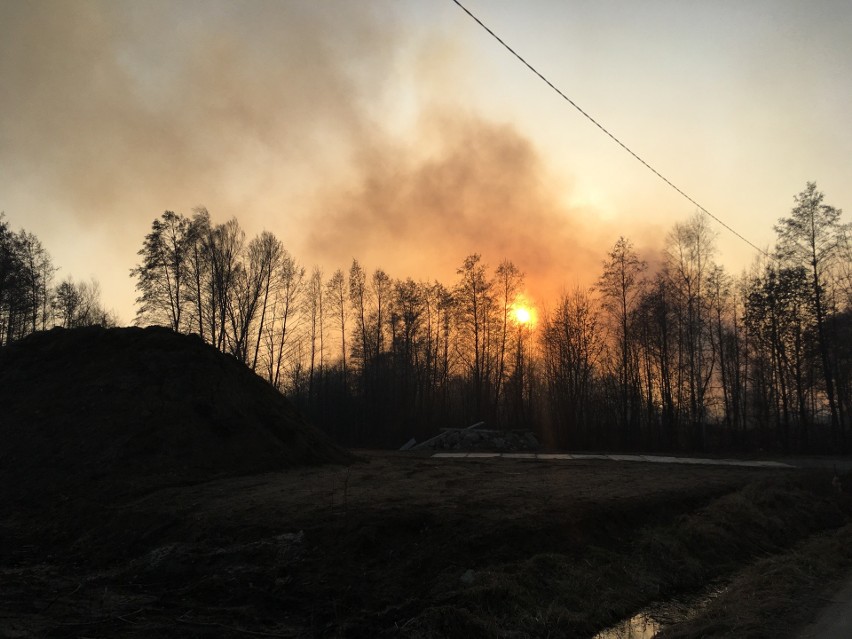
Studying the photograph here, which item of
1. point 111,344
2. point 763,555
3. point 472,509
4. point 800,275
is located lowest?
point 763,555

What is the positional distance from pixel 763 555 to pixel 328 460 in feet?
43.7

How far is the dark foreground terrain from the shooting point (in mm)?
6094

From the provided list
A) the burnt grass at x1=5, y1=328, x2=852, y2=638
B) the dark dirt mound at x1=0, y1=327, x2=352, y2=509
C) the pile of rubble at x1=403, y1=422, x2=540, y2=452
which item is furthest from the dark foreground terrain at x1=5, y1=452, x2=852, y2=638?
the pile of rubble at x1=403, y1=422, x2=540, y2=452

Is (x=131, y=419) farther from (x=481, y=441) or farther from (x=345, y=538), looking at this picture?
(x=481, y=441)

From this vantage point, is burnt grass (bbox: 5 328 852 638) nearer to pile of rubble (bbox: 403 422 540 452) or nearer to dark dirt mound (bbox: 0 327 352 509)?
dark dirt mound (bbox: 0 327 352 509)

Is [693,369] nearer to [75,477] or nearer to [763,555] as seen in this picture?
[763,555]

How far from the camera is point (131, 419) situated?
1627 cm

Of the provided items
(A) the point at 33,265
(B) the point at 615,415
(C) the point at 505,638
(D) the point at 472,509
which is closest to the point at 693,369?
(B) the point at 615,415

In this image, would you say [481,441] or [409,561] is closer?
[409,561]

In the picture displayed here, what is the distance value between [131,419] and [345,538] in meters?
11.4

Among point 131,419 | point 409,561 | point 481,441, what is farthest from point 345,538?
point 481,441

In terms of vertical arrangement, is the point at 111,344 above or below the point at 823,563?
above

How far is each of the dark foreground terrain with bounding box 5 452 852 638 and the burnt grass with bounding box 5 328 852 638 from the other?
1.5 inches

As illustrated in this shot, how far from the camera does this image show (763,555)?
10.2 m
